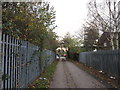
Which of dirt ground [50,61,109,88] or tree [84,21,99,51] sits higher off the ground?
tree [84,21,99,51]

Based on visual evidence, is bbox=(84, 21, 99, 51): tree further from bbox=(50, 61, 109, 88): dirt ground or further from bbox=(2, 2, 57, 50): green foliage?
bbox=(2, 2, 57, 50): green foliage

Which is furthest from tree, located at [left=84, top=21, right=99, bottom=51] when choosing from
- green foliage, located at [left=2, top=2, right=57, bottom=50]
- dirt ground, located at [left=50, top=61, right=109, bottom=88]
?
green foliage, located at [left=2, top=2, right=57, bottom=50]

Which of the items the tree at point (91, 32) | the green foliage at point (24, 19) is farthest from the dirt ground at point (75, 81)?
the tree at point (91, 32)

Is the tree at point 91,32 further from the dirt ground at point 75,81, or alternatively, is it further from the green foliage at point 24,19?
the green foliage at point 24,19

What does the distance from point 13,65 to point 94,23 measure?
12.4 meters

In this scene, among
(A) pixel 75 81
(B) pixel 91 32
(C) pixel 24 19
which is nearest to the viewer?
(C) pixel 24 19

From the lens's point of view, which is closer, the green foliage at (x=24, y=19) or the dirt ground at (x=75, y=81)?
the green foliage at (x=24, y=19)

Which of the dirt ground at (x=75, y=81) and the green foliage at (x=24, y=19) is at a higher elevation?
the green foliage at (x=24, y=19)

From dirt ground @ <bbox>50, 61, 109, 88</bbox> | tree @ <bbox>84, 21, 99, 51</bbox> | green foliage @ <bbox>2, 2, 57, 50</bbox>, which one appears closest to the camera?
green foliage @ <bbox>2, 2, 57, 50</bbox>

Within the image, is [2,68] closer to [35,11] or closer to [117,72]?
[35,11]

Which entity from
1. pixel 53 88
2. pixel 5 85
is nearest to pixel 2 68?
pixel 5 85

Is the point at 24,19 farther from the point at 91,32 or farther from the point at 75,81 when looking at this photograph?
the point at 91,32

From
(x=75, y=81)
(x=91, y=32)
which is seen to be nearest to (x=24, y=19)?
(x=75, y=81)

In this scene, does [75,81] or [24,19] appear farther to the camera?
[75,81]
